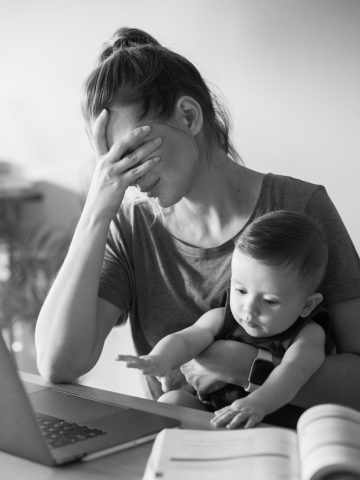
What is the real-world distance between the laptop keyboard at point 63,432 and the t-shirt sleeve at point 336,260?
0.64 m

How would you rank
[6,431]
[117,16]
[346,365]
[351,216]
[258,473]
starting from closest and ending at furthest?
[258,473]
[6,431]
[346,365]
[351,216]
[117,16]

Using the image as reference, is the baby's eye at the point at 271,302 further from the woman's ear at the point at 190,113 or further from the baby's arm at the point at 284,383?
the woman's ear at the point at 190,113

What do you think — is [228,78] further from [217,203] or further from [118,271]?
[118,271]

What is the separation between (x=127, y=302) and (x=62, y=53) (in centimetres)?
206

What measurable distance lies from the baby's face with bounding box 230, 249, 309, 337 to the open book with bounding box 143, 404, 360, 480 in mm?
385

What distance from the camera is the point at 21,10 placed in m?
3.37

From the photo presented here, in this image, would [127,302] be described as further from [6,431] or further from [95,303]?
[6,431]

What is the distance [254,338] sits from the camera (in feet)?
4.30

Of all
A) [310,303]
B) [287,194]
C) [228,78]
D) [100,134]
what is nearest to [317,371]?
[310,303]

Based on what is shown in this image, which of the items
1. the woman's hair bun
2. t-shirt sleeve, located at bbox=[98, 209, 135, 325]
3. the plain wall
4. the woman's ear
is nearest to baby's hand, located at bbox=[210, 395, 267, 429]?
t-shirt sleeve, located at bbox=[98, 209, 135, 325]

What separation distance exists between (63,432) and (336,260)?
723 mm

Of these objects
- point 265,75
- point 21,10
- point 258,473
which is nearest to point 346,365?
point 258,473

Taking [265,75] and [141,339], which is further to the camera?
[265,75]

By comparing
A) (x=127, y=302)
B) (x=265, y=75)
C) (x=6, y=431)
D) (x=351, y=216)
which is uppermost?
(x=265, y=75)
